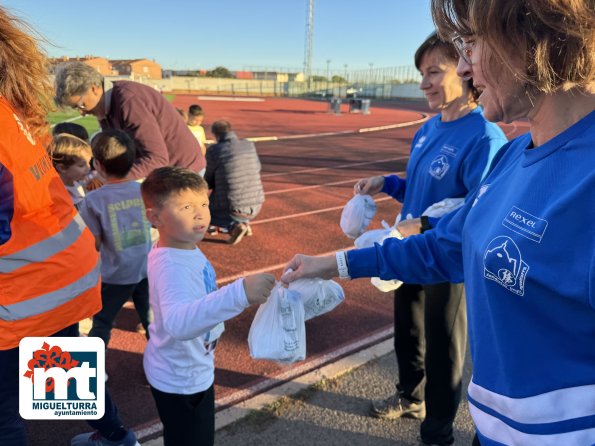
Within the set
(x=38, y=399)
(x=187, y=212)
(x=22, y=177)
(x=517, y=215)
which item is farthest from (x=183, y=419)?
(x=517, y=215)

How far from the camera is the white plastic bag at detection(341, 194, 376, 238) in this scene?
284 cm

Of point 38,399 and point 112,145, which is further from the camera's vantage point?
point 112,145

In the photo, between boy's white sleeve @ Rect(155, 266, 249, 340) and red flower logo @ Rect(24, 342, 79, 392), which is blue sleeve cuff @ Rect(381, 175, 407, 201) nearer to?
boy's white sleeve @ Rect(155, 266, 249, 340)

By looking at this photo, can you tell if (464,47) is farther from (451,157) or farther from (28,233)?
(28,233)

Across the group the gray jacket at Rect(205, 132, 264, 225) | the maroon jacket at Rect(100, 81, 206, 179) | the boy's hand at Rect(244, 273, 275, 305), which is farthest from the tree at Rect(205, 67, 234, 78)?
the boy's hand at Rect(244, 273, 275, 305)

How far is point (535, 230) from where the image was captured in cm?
98

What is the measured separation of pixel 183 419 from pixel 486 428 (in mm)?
1245

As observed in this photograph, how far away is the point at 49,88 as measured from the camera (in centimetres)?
196

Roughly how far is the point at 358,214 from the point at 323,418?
1.29 m

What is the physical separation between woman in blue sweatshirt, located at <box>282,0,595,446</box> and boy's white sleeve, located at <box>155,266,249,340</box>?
0.79 m

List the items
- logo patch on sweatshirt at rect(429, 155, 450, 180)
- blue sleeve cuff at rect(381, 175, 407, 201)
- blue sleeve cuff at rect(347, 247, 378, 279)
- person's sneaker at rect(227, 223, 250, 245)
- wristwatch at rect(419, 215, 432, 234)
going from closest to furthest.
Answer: blue sleeve cuff at rect(347, 247, 378, 279) → wristwatch at rect(419, 215, 432, 234) → logo patch on sweatshirt at rect(429, 155, 450, 180) → blue sleeve cuff at rect(381, 175, 407, 201) → person's sneaker at rect(227, 223, 250, 245)

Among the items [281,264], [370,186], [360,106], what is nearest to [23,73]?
[370,186]

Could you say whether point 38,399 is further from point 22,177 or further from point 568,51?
point 568,51

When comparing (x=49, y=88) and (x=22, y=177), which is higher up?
(x=49, y=88)
